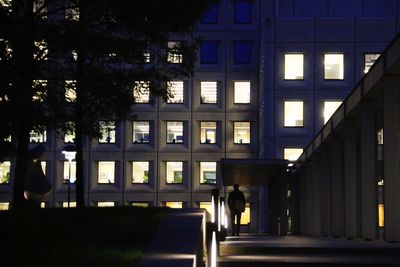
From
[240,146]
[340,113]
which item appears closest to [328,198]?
[340,113]

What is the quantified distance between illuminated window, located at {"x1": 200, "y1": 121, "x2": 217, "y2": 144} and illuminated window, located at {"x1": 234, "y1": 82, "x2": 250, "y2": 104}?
2447 mm

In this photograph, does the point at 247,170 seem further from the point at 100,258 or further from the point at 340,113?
the point at 100,258

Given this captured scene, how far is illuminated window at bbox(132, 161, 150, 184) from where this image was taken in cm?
6888

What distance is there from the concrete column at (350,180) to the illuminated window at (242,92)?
145ft

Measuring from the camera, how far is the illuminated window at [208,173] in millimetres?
69000

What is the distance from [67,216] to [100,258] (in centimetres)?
782

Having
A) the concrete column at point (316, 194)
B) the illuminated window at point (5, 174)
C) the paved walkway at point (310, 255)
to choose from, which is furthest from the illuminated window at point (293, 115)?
the paved walkway at point (310, 255)

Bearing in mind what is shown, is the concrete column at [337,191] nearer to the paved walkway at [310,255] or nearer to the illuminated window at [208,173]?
the paved walkway at [310,255]

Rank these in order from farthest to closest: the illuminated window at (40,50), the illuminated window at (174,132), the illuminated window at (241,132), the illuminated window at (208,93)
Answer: the illuminated window at (241,132) → the illuminated window at (208,93) → the illuminated window at (174,132) → the illuminated window at (40,50)

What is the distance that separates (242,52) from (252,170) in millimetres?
32595

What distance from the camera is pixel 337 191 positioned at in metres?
27.9

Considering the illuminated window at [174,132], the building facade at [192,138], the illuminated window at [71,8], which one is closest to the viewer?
A: the illuminated window at [71,8]

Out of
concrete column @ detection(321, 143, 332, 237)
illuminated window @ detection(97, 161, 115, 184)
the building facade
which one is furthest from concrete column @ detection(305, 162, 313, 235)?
illuminated window @ detection(97, 161, 115, 184)

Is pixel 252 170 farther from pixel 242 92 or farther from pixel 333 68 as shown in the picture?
pixel 242 92
